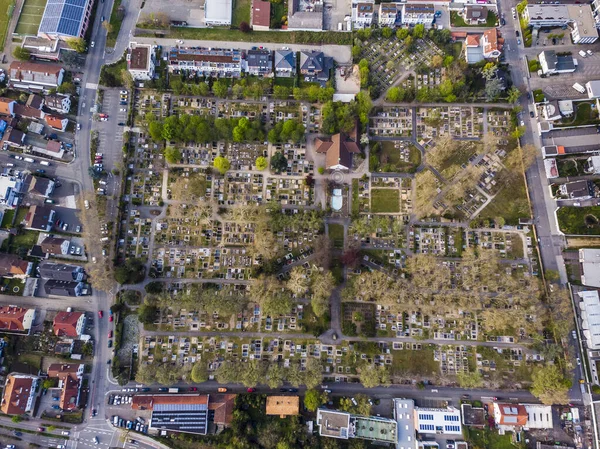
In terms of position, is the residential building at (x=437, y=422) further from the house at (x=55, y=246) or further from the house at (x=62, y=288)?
the house at (x=55, y=246)

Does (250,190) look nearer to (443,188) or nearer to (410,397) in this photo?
(443,188)

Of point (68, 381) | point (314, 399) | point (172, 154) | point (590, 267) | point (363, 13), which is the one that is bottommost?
point (314, 399)

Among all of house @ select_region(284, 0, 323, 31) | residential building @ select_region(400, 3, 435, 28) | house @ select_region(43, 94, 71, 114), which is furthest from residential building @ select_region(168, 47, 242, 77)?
residential building @ select_region(400, 3, 435, 28)

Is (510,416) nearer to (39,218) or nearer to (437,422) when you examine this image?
(437,422)

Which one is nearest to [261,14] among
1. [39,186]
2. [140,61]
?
[140,61]

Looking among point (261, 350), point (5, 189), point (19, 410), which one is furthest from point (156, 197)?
point (19, 410)

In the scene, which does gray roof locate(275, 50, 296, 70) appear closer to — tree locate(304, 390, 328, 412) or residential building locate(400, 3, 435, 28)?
residential building locate(400, 3, 435, 28)

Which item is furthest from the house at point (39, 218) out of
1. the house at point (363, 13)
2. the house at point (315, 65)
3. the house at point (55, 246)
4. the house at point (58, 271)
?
the house at point (363, 13)
